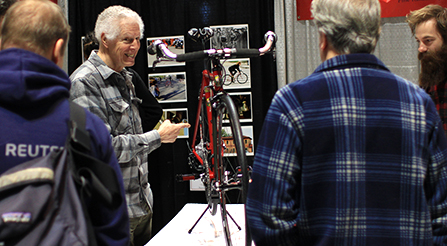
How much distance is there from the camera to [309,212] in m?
1.00

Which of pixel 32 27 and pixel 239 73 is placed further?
pixel 239 73

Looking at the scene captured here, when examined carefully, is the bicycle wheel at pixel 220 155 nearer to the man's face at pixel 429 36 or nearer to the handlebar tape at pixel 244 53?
the handlebar tape at pixel 244 53

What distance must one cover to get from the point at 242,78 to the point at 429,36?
1794 mm

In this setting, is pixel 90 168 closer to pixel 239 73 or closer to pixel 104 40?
pixel 104 40

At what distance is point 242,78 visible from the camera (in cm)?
332

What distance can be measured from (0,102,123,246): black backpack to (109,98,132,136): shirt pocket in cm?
95

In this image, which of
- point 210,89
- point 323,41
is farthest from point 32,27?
point 210,89

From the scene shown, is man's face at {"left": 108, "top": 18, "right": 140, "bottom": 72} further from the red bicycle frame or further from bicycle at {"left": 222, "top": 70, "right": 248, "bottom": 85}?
bicycle at {"left": 222, "top": 70, "right": 248, "bottom": 85}

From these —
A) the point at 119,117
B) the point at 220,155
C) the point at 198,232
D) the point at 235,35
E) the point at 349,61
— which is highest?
the point at 235,35

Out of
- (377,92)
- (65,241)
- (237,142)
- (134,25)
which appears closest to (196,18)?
(134,25)

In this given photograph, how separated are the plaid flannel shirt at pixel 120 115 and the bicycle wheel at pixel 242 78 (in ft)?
4.84

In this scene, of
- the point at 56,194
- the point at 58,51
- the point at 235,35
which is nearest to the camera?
the point at 56,194

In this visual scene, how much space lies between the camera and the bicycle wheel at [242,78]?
130 inches

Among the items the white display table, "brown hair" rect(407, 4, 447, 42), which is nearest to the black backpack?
the white display table
